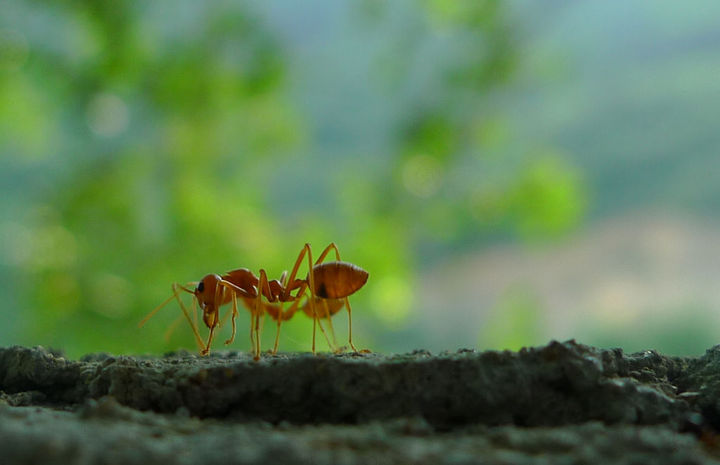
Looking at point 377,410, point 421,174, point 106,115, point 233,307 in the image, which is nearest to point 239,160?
point 106,115

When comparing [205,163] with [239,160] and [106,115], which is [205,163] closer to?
[239,160]

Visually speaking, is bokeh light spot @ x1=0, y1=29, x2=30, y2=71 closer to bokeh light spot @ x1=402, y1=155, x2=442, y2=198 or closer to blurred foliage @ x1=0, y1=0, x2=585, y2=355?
blurred foliage @ x1=0, y1=0, x2=585, y2=355

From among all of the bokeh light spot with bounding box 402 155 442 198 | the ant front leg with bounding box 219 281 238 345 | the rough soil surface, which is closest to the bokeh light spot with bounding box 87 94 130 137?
the bokeh light spot with bounding box 402 155 442 198

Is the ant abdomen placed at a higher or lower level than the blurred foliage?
lower

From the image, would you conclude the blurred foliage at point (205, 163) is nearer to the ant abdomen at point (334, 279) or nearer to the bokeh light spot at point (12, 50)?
the bokeh light spot at point (12, 50)

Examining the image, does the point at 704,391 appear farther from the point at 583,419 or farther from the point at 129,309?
the point at 129,309
